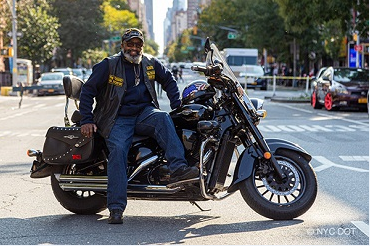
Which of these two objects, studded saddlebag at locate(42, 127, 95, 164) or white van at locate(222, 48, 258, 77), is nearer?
studded saddlebag at locate(42, 127, 95, 164)

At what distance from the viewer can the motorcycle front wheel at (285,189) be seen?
6.61m

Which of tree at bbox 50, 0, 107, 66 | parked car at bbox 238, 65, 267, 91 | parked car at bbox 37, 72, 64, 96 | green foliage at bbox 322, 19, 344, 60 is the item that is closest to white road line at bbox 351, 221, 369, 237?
parked car at bbox 37, 72, 64, 96

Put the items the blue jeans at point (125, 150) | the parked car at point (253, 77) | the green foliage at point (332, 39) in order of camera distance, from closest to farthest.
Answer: the blue jeans at point (125, 150) < the parked car at point (253, 77) < the green foliage at point (332, 39)

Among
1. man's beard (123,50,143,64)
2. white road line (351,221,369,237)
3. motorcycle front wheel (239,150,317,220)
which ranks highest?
man's beard (123,50,143,64)

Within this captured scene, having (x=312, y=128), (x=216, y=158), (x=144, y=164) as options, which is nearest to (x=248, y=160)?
(x=216, y=158)

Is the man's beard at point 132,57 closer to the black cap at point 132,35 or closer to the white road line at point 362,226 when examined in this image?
the black cap at point 132,35

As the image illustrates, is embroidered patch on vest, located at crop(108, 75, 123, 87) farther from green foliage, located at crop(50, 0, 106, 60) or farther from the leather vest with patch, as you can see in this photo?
green foliage, located at crop(50, 0, 106, 60)

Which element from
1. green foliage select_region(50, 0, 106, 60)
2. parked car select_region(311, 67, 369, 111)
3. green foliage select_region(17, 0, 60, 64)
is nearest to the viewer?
parked car select_region(311, 67, 369, 111)

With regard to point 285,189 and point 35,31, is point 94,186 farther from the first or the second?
point 35,31

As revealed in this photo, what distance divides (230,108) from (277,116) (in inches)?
673

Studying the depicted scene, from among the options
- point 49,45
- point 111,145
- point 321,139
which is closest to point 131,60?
point 111,145

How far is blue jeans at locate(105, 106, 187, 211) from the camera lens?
6465mm

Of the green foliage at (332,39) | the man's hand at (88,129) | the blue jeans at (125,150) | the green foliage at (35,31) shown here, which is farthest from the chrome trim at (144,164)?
the green foliage at (35,31)

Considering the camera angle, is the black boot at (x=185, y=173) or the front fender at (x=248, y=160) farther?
the front fender at (x=248, y=160)
